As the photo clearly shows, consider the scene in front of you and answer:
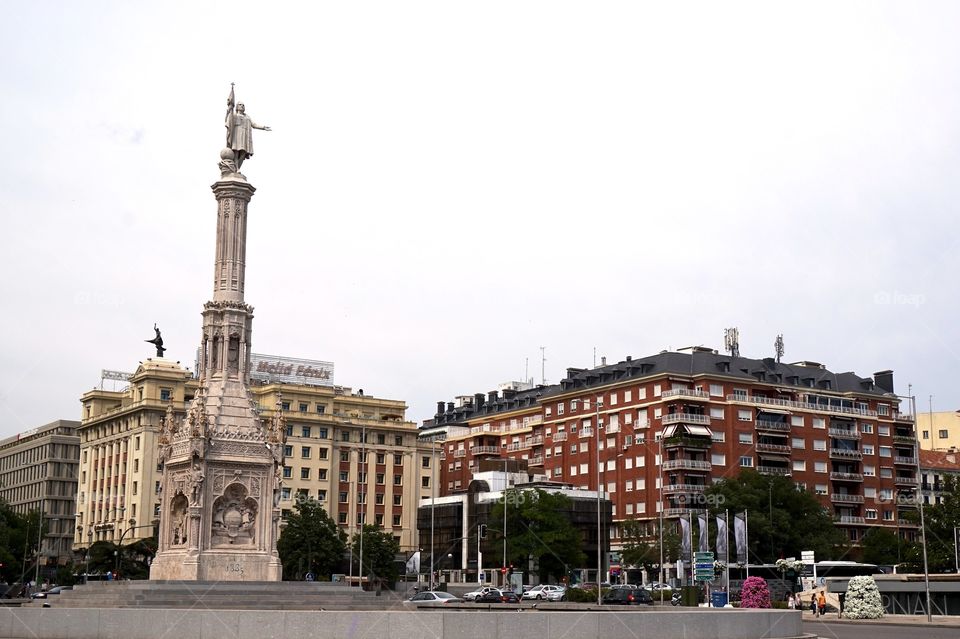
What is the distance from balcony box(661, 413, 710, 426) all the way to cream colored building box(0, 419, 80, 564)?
236 ft

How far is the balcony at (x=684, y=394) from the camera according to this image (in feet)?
358

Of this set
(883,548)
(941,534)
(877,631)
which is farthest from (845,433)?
(877,631)

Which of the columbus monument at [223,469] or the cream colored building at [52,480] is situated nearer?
the columbus monument at [223,469]

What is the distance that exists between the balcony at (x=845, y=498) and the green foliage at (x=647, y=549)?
71.1ft

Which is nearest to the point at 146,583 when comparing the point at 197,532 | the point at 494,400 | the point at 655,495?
the point at 197,532

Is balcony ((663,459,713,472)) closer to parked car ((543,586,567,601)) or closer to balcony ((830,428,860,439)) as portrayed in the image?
balcony ((830,428,860,439))

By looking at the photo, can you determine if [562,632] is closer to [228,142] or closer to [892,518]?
[228,142]

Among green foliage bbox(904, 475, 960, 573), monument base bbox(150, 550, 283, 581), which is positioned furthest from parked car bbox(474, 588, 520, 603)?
green foliage bbox(904, 475, 960, 573)

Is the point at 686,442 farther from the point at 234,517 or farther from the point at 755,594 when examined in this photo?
the point at 234,517

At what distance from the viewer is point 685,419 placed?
108m

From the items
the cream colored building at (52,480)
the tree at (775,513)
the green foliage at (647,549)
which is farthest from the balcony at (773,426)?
the cream colored building at (52,480)

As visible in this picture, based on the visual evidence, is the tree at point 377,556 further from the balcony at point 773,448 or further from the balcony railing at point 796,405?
the balcony at point 773,448

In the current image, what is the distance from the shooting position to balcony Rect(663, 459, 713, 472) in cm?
10588

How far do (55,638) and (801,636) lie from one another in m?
19.9
